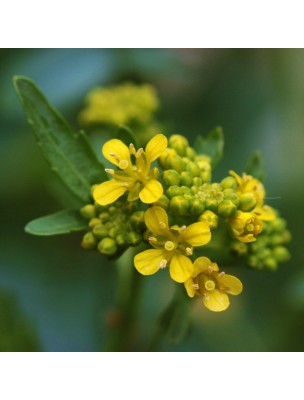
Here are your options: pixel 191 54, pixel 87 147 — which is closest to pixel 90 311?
pixel 87 147

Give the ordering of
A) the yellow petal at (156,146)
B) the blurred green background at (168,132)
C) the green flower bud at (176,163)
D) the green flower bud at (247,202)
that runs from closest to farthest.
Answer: the yellow petal at (156,146) < the green flower bud at (247,202) < the green flower bud at (176,163) < the blurred green background at (168,132)

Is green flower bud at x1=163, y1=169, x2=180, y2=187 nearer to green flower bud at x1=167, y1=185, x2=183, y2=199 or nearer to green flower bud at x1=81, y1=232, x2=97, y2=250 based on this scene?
green flower bud at x1=167, y1=185, x2=183, y2=199

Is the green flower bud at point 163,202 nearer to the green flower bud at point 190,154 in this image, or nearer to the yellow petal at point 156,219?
the yellow petal at point 156,219

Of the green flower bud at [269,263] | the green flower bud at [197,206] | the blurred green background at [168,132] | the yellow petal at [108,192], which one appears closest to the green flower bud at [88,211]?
the yellow petal at [108,192]

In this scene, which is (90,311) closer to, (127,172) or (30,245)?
(30,245)

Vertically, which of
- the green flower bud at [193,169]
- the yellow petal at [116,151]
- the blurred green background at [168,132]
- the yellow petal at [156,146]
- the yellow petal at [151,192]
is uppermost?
the yellow petal at [156,146]

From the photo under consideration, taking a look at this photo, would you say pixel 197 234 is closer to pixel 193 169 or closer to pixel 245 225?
pixel 245 225
